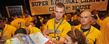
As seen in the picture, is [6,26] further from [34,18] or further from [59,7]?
[59,7]

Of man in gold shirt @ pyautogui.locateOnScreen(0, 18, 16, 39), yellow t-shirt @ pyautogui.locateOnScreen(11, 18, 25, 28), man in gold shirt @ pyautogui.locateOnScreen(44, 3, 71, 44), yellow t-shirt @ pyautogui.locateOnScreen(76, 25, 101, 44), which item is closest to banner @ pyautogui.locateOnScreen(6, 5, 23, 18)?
yellow t-shirt @ pyautogui.locateOnScreen(11, 18, 25, 28)

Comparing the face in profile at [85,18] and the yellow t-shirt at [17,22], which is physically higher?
the face in profile at [85,18]

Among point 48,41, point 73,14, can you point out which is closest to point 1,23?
point 73,14

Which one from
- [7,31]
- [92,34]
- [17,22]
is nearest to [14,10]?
[17,22]

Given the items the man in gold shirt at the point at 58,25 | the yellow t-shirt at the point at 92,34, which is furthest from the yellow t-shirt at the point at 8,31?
the yellow t-shirt at the point at 92,34

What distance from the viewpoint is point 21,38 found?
577cm

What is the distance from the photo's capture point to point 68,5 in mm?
10109

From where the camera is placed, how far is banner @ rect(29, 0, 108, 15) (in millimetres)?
10078

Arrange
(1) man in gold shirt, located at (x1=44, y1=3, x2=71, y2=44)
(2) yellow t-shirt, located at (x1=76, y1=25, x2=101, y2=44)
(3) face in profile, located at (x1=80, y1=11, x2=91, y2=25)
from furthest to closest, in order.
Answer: (1) man in gold shirt, located at (x1=44, y1=3, x2=71, y2=44), (3) face in profile, located at (x1=80, y1=11, x2=91, y2=25), (2) yellow t-shirt, located at (x1=76, y1=25, x2=101, y2=44)

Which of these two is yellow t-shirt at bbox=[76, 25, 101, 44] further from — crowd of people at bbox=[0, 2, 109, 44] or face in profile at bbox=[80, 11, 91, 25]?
face in profile at bbox=[80, 11, 91, 25]

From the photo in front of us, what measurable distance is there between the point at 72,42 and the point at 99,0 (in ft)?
16.9

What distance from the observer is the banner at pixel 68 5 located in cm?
1008

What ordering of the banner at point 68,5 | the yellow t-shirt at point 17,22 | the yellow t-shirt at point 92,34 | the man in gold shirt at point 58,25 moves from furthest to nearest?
the banner at point 68,5 → the yellow t-shirt at point 17,22 → the man in gold shirt at point 58,25 → the yellow t-shirt at point 92,34

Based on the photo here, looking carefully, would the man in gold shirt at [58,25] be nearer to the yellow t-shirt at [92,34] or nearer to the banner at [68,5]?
the yellow t-shirt at [92,34]
